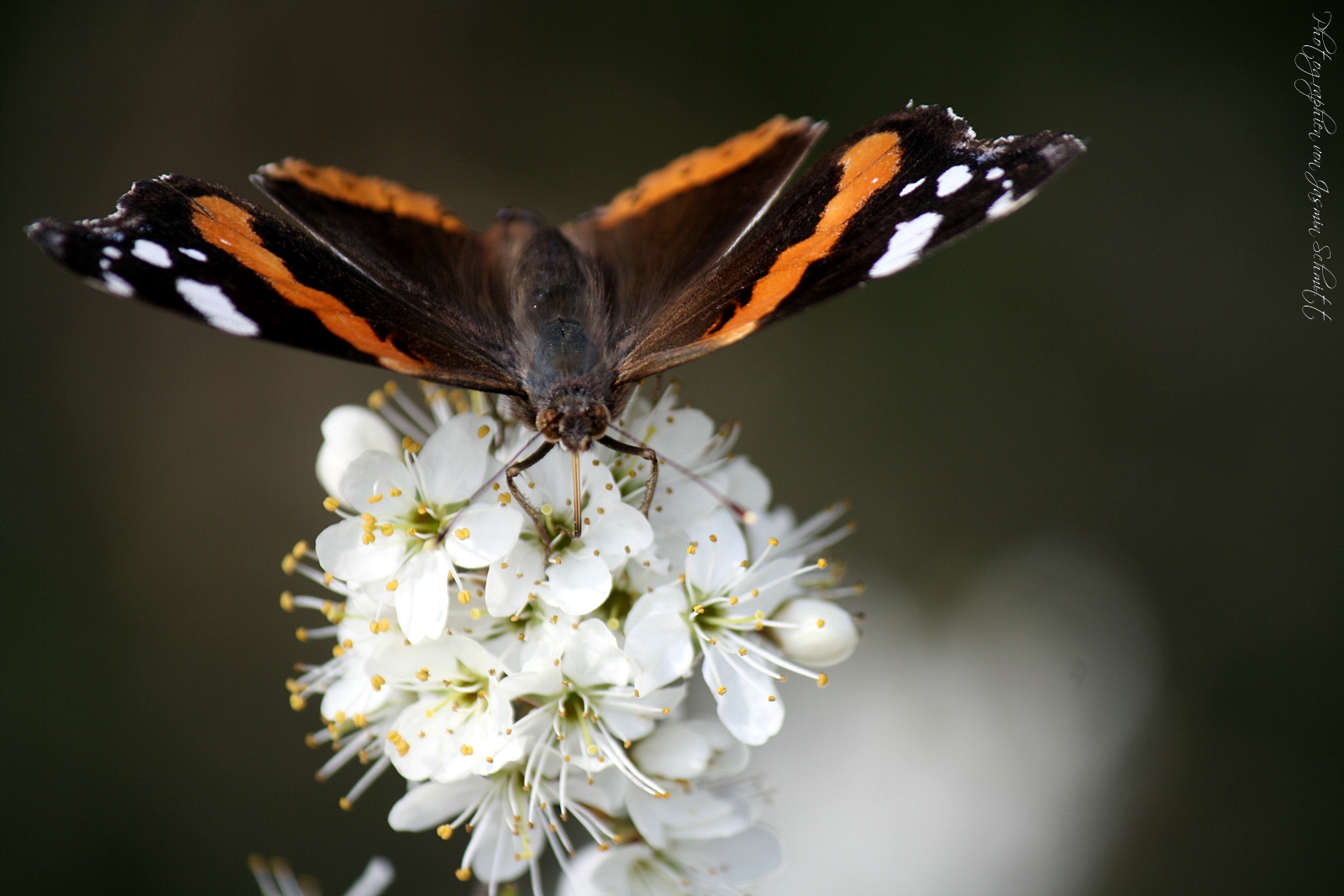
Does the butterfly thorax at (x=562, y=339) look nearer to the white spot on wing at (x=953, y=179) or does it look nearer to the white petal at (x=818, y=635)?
the white petal at (x=818, y=635)

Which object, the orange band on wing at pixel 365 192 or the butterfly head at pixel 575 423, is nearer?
the butterfly head at pixel 575 423

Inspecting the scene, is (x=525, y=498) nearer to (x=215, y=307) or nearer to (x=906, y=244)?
(x=215, y=307)

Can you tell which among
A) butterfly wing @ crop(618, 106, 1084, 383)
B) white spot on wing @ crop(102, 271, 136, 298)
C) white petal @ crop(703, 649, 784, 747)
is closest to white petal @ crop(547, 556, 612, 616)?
white petal @ crop(703, 649, 784, 747)

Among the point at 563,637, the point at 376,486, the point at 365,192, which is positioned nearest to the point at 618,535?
the point at 563,637

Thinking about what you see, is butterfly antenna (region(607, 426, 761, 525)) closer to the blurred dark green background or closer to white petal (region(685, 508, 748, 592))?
white petal (region(685, 508, 748, 592))

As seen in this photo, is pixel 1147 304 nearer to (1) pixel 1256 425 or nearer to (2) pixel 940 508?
(1) pixel 1256 425

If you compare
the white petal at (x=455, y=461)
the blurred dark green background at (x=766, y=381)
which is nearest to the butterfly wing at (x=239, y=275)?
the white petal at (x=455, y=461)
